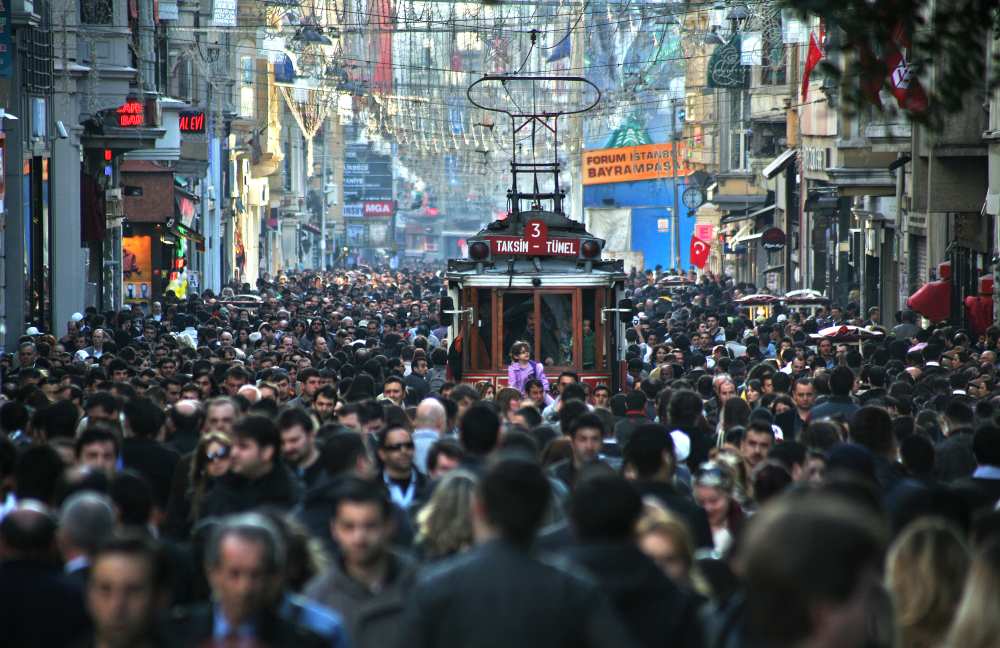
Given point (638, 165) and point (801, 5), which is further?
point (638, 165)

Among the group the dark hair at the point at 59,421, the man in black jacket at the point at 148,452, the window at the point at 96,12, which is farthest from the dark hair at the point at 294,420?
the window at the point at 96,12

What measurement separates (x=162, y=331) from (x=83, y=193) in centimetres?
927

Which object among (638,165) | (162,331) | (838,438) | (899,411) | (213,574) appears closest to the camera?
(213,574)

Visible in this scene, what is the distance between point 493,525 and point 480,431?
3.62 meters

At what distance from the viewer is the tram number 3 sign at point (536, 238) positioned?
21062mm

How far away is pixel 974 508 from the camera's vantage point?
762cm

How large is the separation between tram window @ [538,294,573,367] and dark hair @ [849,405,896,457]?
10.8m

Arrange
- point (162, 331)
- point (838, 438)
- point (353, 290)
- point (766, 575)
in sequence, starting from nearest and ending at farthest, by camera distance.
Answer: point (766, 575), point (838, 438), point (162, 331), point (353, 290)

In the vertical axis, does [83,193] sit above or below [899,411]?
above

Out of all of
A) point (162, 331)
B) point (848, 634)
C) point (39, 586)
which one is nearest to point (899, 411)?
point (39, 586)

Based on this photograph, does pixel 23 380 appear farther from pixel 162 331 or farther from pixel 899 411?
pixel 162 331

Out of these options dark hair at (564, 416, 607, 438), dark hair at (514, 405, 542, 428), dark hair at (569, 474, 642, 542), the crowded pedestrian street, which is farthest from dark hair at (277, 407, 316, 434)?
dark hair at (569, 474, 642, 542)

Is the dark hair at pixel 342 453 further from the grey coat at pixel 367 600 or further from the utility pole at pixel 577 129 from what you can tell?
the utility pole at pixel 577 129

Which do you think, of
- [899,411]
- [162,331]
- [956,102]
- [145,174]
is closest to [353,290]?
[145,174]
